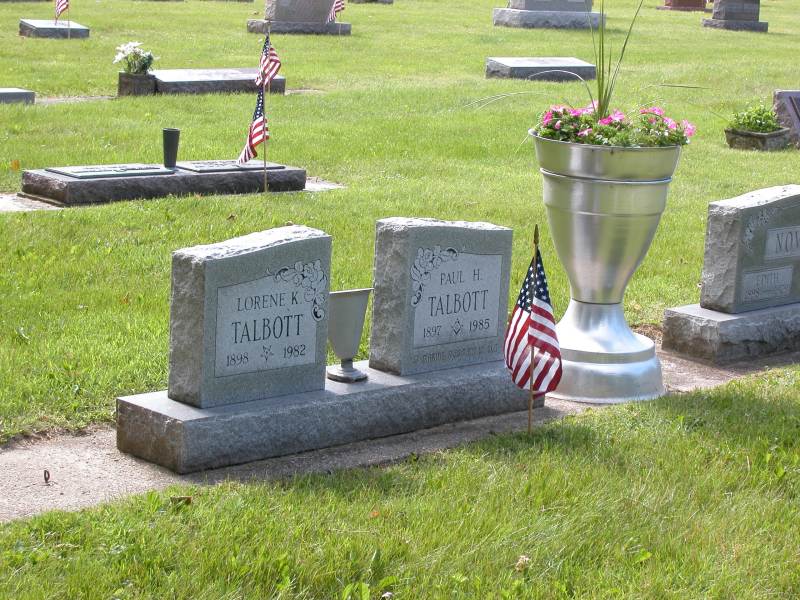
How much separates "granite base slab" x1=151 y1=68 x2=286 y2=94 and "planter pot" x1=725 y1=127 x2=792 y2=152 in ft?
26.4

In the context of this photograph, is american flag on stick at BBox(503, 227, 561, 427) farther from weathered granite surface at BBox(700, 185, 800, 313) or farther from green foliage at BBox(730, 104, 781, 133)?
green foliage at BBox(730, 104, 781, 133)

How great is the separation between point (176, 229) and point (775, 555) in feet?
24.5

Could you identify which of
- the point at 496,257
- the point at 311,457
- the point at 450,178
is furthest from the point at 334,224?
the point at 311,457

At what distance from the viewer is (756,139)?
19953mm

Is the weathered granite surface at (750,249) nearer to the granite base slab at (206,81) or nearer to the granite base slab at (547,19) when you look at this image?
the granite base slab at (206,81)

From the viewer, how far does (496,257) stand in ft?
25.0

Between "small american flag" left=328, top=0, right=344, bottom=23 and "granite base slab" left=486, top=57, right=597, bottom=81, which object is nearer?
"granite base slab" left=486, top=57, right=597, bottom=81

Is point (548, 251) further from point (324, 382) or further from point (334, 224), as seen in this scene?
point (324, 382)

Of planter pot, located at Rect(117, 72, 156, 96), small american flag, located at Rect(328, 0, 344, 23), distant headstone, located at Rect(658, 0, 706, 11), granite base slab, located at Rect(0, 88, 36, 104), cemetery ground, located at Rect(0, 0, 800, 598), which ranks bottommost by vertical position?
cemetery ground, located at Rect(0, 0, 800, 598)

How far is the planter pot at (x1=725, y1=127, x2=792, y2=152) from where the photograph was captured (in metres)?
20.0

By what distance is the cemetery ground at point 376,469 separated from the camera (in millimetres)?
5109

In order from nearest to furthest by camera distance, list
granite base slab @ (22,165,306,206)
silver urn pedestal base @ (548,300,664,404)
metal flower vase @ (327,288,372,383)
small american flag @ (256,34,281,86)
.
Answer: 1. metal flower vase @ (327,288,372,383)
2. silver urn pedestal base @ (548,300,664,404)
3. granite base slab @ (22,165,306,206)
4. small american flag @ (256,34,281,86)

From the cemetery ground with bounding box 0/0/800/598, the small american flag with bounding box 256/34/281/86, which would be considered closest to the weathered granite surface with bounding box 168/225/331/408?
the cemetery ground with bounding box 0/0/800/598

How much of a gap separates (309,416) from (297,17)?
88.9 feet
